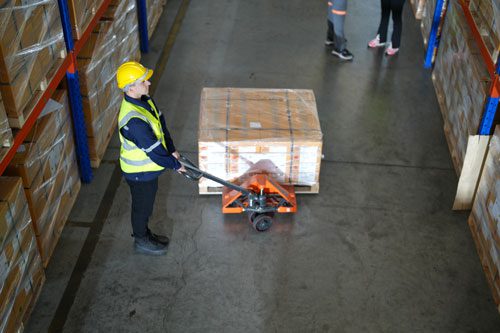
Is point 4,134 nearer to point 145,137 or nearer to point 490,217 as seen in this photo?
point 145,137

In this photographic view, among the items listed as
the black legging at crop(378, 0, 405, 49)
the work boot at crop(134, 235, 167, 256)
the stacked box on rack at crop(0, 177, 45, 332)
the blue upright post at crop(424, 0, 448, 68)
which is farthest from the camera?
the black legging at crop(378, 0, 405, 49)

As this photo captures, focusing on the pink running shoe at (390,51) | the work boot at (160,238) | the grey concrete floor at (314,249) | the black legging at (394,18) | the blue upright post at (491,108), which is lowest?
the grey concrete floor at (314,249)

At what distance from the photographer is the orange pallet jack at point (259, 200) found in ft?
22.1

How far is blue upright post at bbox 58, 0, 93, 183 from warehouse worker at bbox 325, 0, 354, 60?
4580 mm

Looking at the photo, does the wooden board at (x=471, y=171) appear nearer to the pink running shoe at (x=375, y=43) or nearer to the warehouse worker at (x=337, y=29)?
the warehouse worker at (x=337, y=29)

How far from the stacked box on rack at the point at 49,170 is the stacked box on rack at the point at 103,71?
0.47 m

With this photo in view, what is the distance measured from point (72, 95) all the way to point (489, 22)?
179 inches

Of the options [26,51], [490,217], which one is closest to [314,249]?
[490,217]

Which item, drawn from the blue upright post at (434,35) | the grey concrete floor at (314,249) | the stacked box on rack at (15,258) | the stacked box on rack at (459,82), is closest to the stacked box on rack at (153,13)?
the grey concrete floor at (314,249)

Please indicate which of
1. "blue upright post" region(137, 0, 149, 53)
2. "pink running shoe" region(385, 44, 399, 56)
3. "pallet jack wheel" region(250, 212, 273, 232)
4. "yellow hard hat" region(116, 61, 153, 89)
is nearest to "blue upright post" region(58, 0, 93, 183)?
"yellow hard hat" region(116, 61, 153, 89)

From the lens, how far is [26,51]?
5.45 metres

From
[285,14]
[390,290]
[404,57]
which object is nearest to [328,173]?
[390,290]

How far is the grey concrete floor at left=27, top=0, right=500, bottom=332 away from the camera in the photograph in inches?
235

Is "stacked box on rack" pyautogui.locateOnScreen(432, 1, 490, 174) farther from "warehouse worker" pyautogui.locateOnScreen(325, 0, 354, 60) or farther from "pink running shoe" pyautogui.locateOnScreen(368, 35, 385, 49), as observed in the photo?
"warehouse worker" pyautogui.locateOnScreen(325, 0, 354, 60)
